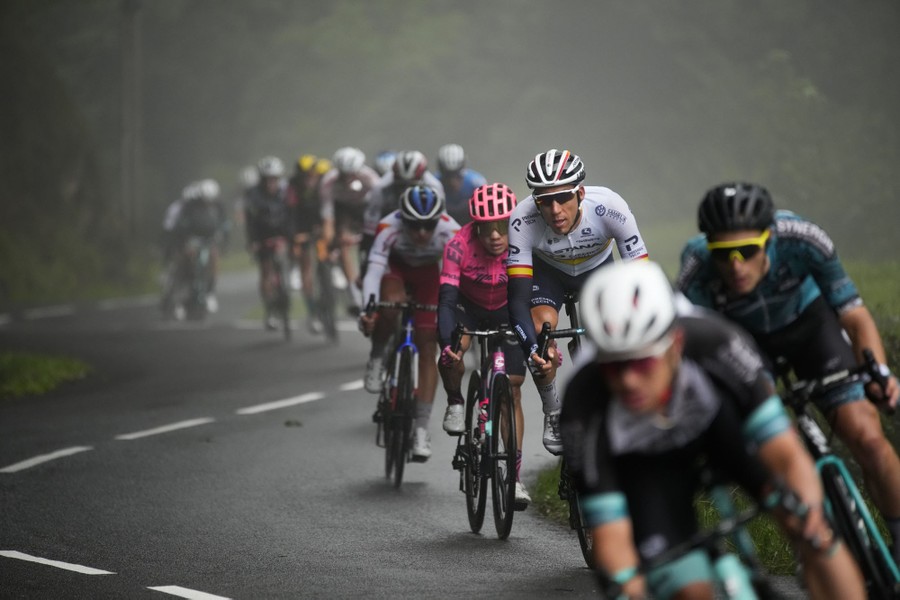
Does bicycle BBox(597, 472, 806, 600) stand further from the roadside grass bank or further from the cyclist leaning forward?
the cyclist leaning forward

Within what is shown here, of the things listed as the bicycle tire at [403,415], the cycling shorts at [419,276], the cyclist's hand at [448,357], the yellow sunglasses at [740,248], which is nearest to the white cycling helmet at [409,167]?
the cycling shorts at [419,276]

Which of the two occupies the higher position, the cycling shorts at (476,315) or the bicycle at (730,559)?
the cycling shorts at (476,315)

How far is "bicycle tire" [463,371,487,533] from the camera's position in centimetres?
903

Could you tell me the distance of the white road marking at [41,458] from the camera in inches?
452

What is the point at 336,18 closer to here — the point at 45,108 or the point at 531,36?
the point at 531,36

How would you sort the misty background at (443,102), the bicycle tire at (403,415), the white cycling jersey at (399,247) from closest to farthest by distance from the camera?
the bicycle tire at (403,415), the white cycling jersey at (399,247), the misty background at (443,102)

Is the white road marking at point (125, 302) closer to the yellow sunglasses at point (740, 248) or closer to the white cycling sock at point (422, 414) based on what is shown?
the white cycling sock at point (422, 414)

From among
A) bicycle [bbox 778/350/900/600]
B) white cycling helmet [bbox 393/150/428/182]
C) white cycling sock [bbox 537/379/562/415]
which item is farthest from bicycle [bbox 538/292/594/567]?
white cycling helmet [bbox 393/150/428/182]

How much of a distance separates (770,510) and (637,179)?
3322 cm

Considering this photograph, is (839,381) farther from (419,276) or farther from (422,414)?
(419,276)

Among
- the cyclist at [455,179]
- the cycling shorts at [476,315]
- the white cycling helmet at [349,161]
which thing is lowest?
the cycling shorts at [476,315]

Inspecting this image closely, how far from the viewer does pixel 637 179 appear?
123 feet

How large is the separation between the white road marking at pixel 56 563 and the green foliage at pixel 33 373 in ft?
25.2

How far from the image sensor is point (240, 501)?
402 inches
